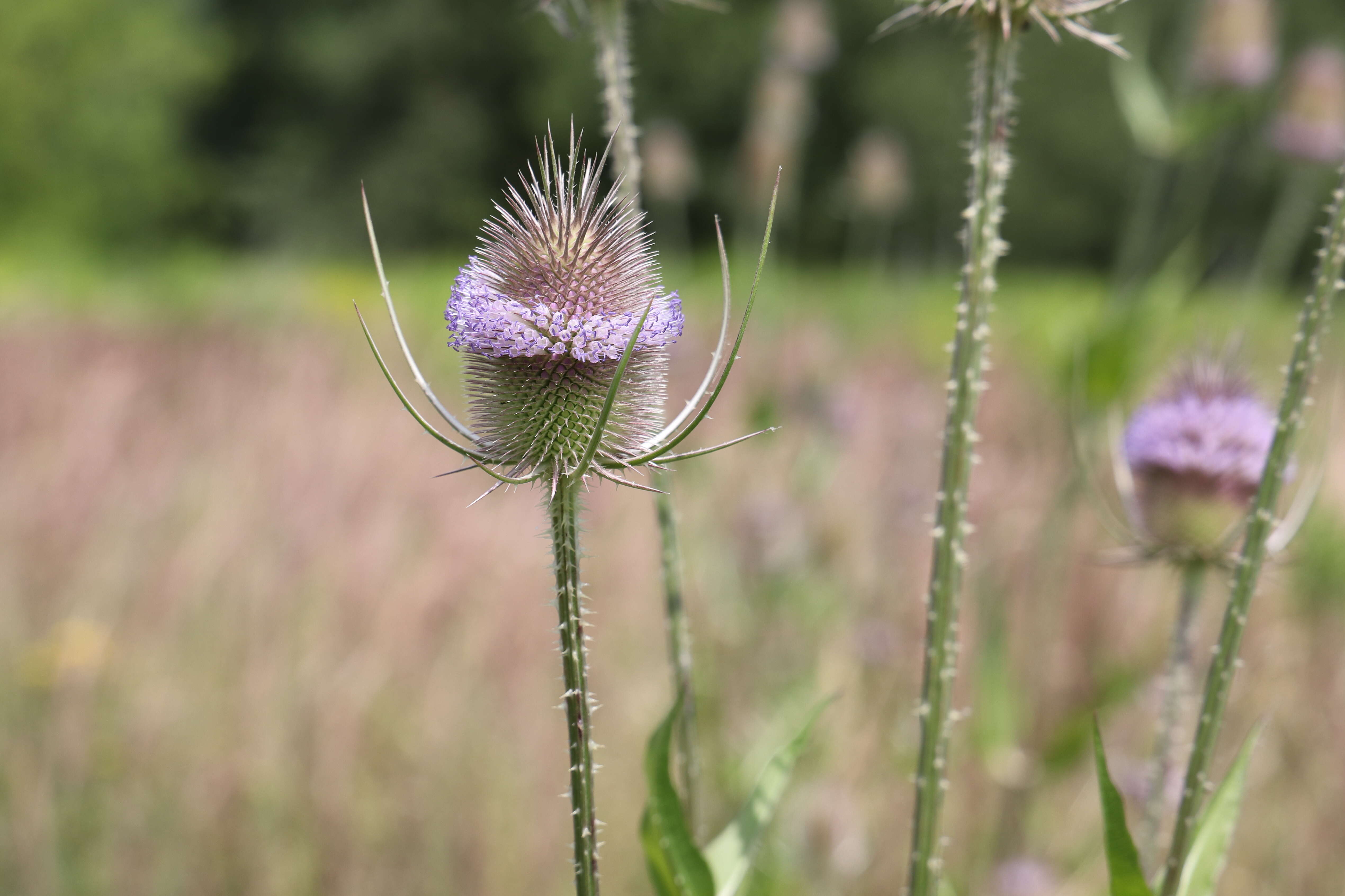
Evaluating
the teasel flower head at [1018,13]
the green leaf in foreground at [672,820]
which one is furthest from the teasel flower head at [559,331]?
the teasel flower head at [1018,13]

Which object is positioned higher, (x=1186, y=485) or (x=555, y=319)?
(x=555, y=319)

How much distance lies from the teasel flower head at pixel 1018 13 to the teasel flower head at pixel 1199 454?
35.2 inches

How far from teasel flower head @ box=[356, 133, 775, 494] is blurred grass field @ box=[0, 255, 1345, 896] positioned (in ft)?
1.19

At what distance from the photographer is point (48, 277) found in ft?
39.6

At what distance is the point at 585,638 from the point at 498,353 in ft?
1.05

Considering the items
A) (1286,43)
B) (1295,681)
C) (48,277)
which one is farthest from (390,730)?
(1286,43)

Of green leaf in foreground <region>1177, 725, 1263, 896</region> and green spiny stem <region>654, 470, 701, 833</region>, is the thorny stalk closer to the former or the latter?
green spiny stem <region>654, 470, 701, 833</region>

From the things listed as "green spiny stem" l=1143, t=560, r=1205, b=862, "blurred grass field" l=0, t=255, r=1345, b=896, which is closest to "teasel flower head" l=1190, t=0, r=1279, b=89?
"blurred grass field" l=0, t=255, r=1345, b=896

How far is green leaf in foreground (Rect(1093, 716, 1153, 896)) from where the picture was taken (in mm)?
1139

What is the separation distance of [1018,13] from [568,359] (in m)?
0.65

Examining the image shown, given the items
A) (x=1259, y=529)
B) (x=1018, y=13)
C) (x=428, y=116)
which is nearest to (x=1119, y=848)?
(x=1259, y=529)

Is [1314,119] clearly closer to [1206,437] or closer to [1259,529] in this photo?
[1206,437]

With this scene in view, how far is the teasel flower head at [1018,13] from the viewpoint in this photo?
1193 mm

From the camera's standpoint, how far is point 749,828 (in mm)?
1286
